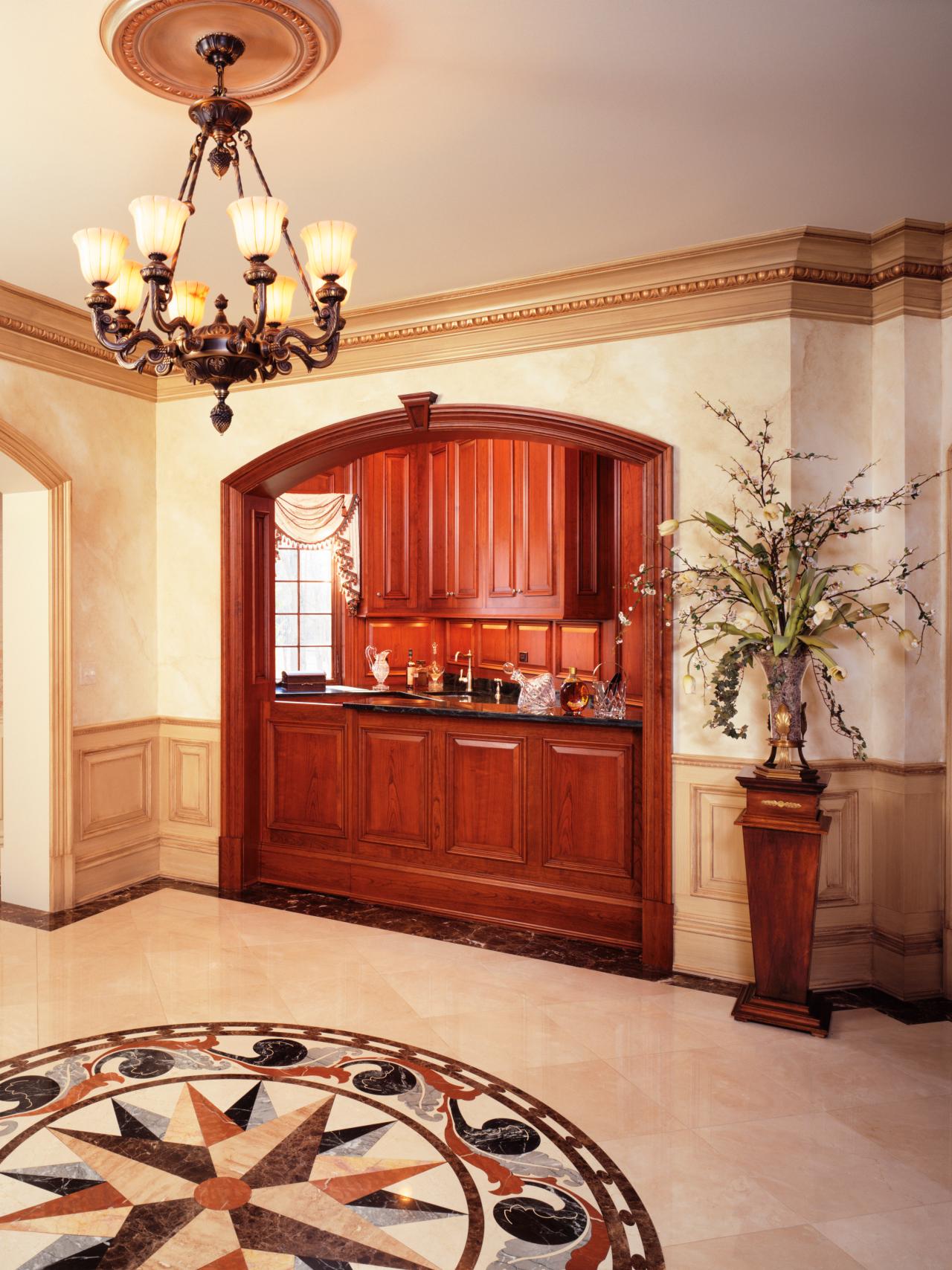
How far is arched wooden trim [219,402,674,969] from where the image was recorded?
4145mm

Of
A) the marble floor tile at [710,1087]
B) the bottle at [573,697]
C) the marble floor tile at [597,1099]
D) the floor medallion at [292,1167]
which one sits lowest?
the marble floor tile at [710,1087]

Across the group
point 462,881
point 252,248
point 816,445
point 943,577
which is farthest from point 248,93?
point 462,881

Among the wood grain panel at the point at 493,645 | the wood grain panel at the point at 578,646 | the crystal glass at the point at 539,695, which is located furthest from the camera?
the wood grain panel at the point at 493,645

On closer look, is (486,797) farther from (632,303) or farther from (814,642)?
(632,303)

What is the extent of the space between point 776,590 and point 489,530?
3.64m

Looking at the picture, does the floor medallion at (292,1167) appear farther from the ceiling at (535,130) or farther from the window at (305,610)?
the window at (305,610)

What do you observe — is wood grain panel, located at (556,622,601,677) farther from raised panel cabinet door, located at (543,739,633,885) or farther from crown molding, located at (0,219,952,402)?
crown molding, located at (0,219,952,402)

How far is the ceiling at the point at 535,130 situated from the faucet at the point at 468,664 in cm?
424

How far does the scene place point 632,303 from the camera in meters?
4.18

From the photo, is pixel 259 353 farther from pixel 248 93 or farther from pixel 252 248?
pixel 248 93

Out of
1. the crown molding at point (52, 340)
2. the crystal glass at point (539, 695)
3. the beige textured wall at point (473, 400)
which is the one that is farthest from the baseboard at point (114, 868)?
the crown molding at point (52, 340)

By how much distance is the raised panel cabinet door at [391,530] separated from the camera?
7.94m

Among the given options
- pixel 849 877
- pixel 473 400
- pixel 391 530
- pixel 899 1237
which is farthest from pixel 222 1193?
pixel 391 530

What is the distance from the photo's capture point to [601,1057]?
10.8 feet
